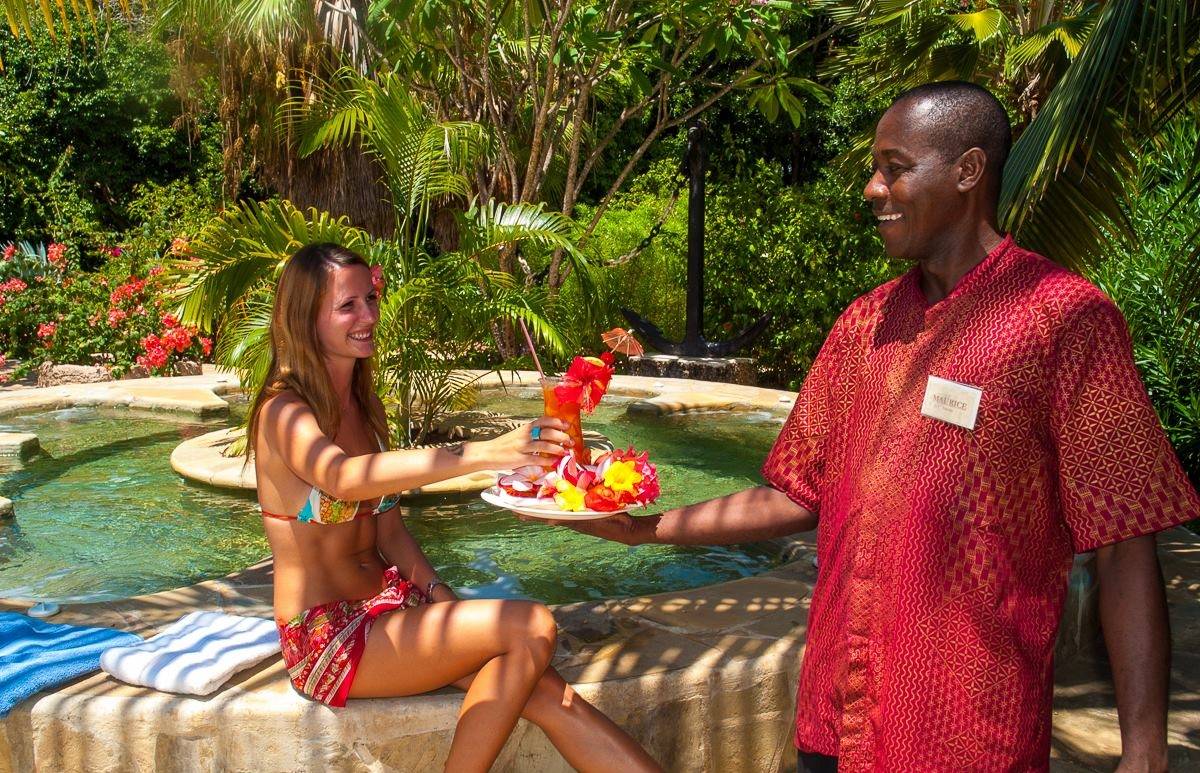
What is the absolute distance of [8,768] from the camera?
2721 millimetres

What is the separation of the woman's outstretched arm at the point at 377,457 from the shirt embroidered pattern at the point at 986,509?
0.95 meters

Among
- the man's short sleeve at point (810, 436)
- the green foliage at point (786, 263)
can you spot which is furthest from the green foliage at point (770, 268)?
the man's short sleeve at point (810, 436)

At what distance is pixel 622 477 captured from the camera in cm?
244

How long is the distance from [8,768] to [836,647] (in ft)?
7.17

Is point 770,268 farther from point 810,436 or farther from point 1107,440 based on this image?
point 1107,440

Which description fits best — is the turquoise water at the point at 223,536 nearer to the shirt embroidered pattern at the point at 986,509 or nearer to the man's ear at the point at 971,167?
the shirt embroidered pattern at the point at 986,509

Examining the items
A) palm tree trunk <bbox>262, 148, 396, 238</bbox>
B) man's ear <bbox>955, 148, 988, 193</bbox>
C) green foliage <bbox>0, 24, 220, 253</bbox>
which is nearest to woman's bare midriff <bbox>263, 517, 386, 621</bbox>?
man's ear <bbox>955, 148, 988, 193</bbox>

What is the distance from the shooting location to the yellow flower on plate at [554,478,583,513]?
2387mm

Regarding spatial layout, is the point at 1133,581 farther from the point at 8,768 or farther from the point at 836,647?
the point at 8,768

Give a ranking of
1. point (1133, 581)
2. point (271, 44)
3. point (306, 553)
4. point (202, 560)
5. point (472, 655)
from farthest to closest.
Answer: point (271, 44) → point (202, 560) → point (306, 553) → point (472, 655) → point (1133, 581)

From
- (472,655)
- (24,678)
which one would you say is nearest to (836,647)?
(472,655)

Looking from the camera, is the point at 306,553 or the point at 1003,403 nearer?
the point at 1003,403

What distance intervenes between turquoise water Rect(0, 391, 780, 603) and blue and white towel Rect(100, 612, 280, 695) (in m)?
1.35

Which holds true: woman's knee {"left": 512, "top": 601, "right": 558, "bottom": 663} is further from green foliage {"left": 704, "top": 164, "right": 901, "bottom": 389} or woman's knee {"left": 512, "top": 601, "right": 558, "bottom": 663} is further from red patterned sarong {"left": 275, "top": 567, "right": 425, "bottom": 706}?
green foliage {"left": 704, "top": 164, "right": 901, "bottom": 389}
